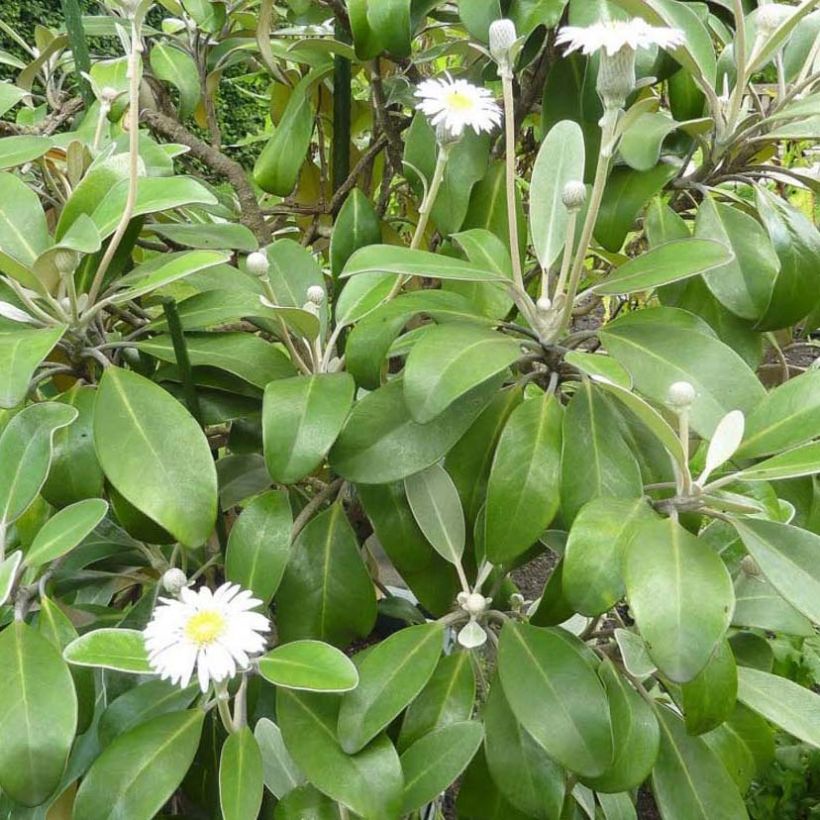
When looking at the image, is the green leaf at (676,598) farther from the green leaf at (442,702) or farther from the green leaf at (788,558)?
the green leaf at (442,702)

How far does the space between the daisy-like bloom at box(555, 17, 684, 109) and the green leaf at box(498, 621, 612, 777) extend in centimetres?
35

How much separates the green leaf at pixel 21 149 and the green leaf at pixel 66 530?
0.28 meters

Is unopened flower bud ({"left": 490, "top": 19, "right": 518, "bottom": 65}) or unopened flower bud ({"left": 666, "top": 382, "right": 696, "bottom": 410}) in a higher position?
unopened flower bud ({"left": 490, "top": 19, "right": 518, "bottom": 65})

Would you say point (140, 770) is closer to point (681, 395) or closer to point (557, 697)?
point (557, 697)

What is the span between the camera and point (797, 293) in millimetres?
604

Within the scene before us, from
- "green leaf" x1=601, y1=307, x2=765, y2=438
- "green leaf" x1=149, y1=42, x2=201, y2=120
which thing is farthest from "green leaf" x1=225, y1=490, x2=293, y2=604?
"green leaf" x1=149, y1=42, x2=201, y2=120

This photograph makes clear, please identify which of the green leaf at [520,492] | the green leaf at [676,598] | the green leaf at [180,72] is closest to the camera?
the green leaf at [676,598]

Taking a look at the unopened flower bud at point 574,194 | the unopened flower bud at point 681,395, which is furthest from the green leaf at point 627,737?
the unopened flower bud at point 574,194

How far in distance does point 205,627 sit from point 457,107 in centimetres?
37

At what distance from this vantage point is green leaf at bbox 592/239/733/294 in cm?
50

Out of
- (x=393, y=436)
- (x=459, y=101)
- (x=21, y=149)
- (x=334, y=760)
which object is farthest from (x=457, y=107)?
(x=334, y=760)

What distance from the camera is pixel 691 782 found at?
62 centimetres

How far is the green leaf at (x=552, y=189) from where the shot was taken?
60 cm

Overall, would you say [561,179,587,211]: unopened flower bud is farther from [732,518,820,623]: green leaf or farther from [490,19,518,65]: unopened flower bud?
[732,518,820,623]: green leaf
